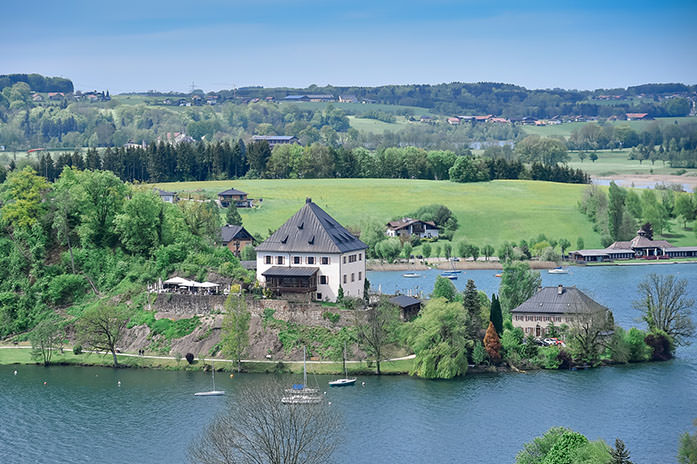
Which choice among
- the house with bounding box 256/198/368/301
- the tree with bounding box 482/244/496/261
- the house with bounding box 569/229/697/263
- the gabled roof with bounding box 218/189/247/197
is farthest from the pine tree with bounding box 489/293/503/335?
the gabled roof with bounding box 218/189/247/197

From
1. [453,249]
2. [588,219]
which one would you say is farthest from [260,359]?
[588,219]

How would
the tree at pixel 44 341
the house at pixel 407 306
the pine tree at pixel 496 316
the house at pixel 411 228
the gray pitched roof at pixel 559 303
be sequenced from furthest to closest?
the house at pixel 411 228 < the gray pitched roof at pixel 559 303 < the house at pixel 407 306 < the pine tree at pixel 496 316 < the tree at pixel 44 341

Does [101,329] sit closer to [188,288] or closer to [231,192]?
[188,288]

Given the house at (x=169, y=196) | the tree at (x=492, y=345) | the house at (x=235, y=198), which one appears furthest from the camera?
the house at (x=235, y=198)

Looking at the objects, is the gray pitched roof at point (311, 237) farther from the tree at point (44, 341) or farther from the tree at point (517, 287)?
the tree at point (44, 341)

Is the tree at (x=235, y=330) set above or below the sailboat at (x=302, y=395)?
above

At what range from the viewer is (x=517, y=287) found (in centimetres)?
9856

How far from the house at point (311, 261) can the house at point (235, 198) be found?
84.6 metres

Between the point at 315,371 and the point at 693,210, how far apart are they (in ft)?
382

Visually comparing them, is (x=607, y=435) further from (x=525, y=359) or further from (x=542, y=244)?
(x=542, y=244)

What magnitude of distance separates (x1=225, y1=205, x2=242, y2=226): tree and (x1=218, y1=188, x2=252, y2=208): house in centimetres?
1157

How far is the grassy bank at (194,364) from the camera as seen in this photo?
81.1 meters

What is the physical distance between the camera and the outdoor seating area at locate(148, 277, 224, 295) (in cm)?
9175

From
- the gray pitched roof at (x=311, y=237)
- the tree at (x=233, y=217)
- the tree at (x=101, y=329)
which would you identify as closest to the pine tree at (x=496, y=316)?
the gray pitched roof at (x=311, y=237)
